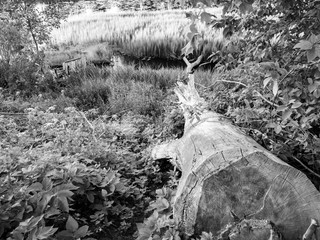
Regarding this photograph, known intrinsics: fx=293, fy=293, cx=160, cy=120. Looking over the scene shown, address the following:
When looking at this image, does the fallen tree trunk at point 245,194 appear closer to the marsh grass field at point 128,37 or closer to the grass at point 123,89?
the grass at point 123,89

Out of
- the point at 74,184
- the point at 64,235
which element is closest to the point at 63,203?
the point at 64,235

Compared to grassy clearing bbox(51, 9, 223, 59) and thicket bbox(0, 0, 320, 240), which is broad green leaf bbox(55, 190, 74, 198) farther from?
grassy clearing bbox(51, 9, 223, 59)

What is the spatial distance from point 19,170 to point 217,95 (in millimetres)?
2286

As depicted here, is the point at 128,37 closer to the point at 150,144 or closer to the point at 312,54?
the point at 150,144

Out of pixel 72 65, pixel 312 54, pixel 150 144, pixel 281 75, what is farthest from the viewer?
pixel 72 65

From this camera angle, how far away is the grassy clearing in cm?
888

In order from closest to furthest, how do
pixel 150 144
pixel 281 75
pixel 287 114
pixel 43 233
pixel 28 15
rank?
pixel 43 233 → pixel 287 114 → pixel 281 75 → pixel 150 144 → pixel 28 15

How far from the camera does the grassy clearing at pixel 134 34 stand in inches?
349

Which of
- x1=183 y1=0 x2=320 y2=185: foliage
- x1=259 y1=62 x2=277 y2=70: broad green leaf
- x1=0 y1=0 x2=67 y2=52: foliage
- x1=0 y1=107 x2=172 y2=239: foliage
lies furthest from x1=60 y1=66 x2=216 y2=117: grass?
x1=259 y1=62 x2=277 y2=70: broad green leaf

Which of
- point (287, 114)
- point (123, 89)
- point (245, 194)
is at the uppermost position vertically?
point (287, 114)

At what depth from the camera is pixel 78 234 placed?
1780 millimetres

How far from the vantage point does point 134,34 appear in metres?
9.98

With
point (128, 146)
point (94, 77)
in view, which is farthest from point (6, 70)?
point (128, 146)

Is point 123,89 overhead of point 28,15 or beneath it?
beneath
